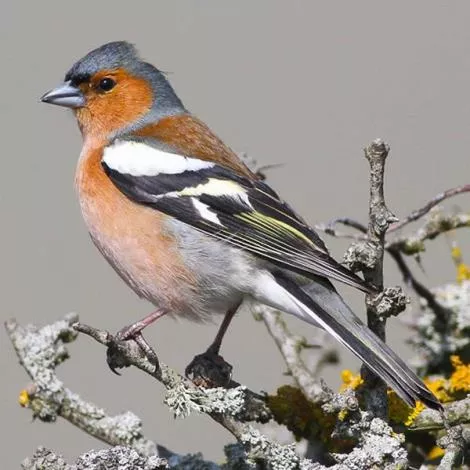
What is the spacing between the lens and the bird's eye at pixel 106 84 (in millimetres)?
4566

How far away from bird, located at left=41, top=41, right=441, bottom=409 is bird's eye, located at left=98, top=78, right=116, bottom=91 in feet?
1.02

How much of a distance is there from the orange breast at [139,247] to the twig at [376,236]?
866 mm

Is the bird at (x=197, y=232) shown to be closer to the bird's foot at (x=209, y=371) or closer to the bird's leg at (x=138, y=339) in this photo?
the bird's leg at (x=138, y=339)

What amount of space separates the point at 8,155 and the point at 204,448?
2826 millimetres

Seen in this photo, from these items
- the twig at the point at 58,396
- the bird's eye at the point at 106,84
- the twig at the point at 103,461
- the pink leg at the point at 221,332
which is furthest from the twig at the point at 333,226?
the bird's eye at the point at 106,84

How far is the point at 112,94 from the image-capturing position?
4562 mm

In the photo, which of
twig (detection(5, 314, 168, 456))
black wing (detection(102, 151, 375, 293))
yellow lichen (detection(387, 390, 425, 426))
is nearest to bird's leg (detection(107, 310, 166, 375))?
twig (detection(5, 314, 168, 456))

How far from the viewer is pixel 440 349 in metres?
3.81

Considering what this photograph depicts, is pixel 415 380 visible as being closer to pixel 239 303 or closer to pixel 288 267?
pixel 288 267

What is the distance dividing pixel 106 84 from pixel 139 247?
100 centimetres

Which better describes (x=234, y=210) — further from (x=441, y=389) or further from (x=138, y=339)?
(x=441, y=389)

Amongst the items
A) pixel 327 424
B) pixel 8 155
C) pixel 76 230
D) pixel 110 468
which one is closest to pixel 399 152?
pixel 76 230

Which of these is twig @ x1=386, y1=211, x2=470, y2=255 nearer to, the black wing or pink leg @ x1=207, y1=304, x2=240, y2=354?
the black wing

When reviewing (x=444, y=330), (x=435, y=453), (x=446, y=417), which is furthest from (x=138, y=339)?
(x=444, y=330)
